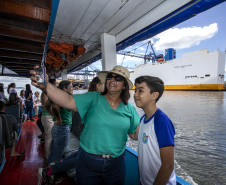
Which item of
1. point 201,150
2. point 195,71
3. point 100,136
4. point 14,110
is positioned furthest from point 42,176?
point 195,71

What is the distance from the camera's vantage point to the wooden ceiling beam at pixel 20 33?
9.45 ft

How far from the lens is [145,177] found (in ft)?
3.08

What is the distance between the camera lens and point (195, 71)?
20.8 m

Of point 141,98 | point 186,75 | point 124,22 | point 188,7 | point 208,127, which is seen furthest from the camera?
point 186,75

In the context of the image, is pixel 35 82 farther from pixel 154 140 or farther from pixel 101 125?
pixel 154 140

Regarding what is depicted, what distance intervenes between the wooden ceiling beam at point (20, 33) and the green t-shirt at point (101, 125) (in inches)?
124

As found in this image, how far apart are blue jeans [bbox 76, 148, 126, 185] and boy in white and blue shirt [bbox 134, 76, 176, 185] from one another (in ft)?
0.66

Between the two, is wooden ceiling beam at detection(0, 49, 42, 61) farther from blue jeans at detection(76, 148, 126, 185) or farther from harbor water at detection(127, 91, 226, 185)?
blue jeans at detection(76, 148, 126, 185)

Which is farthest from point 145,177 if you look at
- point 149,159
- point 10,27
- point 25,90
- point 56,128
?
point 25,90

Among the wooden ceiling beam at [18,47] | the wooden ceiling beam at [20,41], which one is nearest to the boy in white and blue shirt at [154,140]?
the wooden ceiling beam at [20,41]

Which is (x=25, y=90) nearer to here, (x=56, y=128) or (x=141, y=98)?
(x=56, y=128)

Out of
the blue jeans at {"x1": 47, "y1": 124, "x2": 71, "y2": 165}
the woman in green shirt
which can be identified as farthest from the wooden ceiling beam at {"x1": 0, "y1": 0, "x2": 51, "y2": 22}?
the blue jeans at {"x1": 47, "y1": 124, "x2": 71, "y2": 165}

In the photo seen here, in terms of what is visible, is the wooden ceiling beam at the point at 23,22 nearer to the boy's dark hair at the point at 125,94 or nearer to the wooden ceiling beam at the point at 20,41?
the wooden ceiling beam at the point at 20,41

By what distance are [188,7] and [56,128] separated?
9.48 feet
